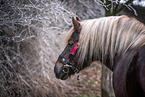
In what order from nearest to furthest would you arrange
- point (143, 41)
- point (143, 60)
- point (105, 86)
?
point (143, 60) → point (143, 41) → point (105, 86)

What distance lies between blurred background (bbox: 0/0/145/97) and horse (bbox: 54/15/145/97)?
1149 millimetres

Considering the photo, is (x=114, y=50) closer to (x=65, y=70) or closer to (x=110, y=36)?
(x=110, y=36)

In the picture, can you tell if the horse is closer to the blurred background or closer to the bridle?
the bridle

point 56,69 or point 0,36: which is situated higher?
point 0,36

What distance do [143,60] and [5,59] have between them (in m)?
3.67

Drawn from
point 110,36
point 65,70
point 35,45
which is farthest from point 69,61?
point 35,45

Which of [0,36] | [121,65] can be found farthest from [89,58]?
[0,36]

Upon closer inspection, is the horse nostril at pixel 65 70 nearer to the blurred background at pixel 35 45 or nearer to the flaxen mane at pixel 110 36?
the flaxen mane at pixel 110 36

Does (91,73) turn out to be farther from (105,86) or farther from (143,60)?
(143,60)

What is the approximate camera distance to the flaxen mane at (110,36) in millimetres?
1657

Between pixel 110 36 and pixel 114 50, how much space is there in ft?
0.70

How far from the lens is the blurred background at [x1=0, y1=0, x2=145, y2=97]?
3115 mm

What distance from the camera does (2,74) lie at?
334 cm

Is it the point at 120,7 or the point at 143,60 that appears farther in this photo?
the point at 120,7
